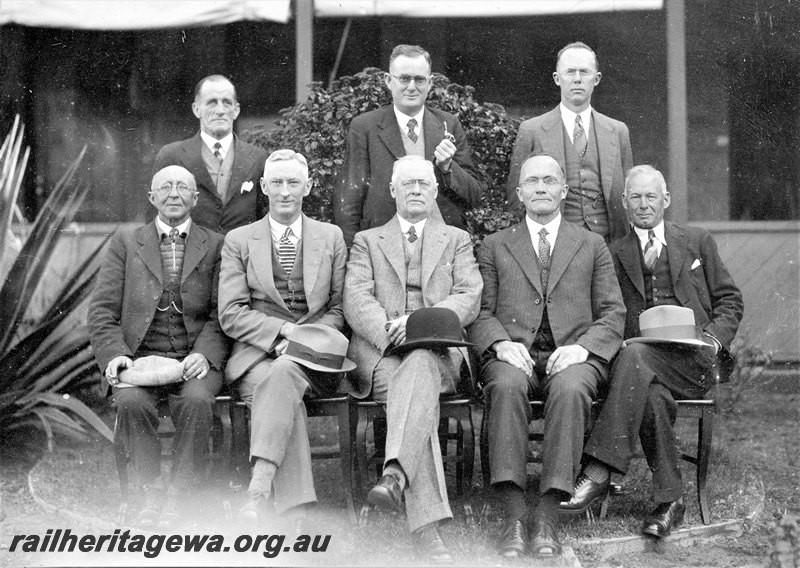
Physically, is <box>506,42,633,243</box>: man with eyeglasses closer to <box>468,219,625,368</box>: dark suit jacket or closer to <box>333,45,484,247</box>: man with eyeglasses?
<box>333,45,484,247</box>: man with eyeglasses

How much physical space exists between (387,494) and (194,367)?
45.3 inches

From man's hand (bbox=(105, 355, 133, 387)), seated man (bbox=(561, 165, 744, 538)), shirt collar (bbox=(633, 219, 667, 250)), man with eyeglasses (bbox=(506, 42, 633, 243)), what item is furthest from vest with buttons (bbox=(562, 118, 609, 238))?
man's hand (bbox=(105, 355, 133, 387))

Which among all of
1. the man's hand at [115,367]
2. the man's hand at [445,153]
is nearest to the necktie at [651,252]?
the man's hand at [445,153]

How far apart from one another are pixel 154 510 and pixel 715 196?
5099 mm

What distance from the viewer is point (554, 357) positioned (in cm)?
395

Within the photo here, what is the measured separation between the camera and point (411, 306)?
4.16 metres

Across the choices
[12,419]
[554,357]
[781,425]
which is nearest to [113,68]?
[12,419]

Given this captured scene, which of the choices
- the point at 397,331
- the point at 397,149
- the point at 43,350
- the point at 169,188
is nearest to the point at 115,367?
the point at 169,188

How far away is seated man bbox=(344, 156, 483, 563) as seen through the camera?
3.52m

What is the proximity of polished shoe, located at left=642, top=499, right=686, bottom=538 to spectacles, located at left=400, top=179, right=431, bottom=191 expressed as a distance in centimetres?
174

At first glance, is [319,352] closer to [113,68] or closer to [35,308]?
[35,308]

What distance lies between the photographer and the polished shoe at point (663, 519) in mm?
3781

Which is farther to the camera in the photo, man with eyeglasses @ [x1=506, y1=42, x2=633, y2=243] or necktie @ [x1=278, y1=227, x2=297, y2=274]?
man with eyeglasses @ [x1=506, y1=42, x2=633, y2=243]

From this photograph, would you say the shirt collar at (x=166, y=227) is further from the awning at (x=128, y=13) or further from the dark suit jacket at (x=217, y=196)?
the awning at (x=128, y=13)
